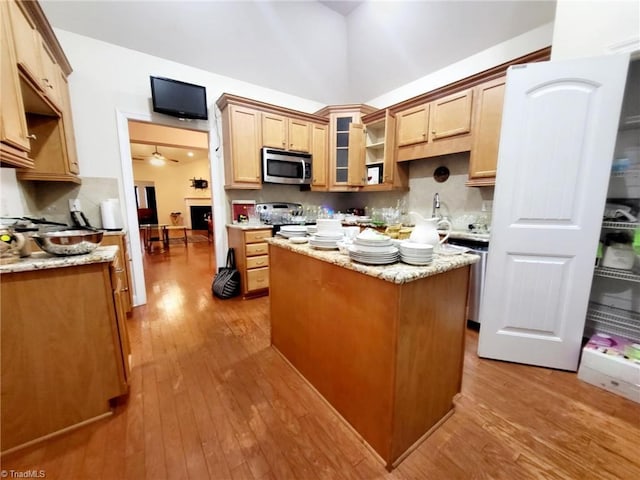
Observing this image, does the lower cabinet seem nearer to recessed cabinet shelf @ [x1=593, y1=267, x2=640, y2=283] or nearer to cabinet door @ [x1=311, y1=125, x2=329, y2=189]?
cabinet door @ [x1=311, y1=125, x2=329, y2=189]

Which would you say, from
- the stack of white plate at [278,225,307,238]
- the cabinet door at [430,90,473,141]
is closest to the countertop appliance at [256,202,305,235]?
the stack of white plate at [278,225,307,238]

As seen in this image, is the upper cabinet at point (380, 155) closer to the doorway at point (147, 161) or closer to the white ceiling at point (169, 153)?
the doorway at point (147, 161)

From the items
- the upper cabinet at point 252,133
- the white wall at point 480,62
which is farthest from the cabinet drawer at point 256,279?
the white wall at point 480,62

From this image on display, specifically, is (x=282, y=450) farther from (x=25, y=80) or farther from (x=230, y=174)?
(x=230, y=174)

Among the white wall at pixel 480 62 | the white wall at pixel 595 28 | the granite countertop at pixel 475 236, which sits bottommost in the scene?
the granite countertop at pixel 475 236

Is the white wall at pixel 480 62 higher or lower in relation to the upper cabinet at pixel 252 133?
higher

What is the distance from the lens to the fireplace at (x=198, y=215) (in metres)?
9.53

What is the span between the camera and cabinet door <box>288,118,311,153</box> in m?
3.48

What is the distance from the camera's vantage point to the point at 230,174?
3205 millimetres

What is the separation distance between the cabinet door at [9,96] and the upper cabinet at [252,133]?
6.11 ft

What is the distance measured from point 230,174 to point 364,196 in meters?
2.19

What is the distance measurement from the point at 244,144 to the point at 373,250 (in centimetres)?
269

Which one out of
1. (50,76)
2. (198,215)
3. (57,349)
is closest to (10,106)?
(50,76)

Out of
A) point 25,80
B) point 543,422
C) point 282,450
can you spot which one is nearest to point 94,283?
point 282,450
